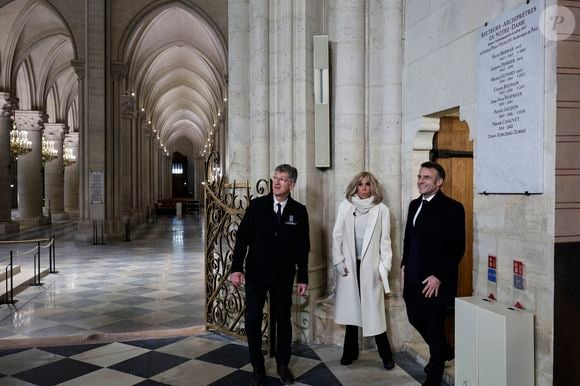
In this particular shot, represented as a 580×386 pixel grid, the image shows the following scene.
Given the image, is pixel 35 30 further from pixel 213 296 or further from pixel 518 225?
pixel 518 225

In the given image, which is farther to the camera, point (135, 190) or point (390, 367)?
point (135, 190)

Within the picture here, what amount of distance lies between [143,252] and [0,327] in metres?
7.57

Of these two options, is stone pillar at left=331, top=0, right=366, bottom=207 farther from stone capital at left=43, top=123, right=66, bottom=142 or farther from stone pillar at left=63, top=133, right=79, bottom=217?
stone pillar at left=63, top=133, right=79, bottom=217

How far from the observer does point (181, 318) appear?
645 centimetres

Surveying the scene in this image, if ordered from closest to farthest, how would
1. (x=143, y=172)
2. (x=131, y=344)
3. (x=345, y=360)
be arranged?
1. (x=345, y=360)
2. (x=131, y=344)
3. (x=143, y=172)

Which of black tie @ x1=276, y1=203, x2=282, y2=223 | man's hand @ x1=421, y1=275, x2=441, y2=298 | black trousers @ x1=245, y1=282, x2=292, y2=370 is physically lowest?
black trousers @ x1=245, y1=282, x2=292, y2=370

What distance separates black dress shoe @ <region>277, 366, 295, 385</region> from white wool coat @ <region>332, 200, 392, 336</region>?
64cm

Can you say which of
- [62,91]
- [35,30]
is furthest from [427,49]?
[62,91]

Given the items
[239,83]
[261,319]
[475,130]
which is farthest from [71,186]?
[475,130]

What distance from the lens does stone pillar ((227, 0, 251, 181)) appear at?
610 centimetres

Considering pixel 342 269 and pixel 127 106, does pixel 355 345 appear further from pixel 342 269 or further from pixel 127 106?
pixel 127 106

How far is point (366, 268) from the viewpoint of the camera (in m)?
A: 4.37

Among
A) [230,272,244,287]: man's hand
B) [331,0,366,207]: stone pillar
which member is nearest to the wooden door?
[331,0,366,207]: stone pillar

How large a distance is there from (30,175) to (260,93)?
19.3m
